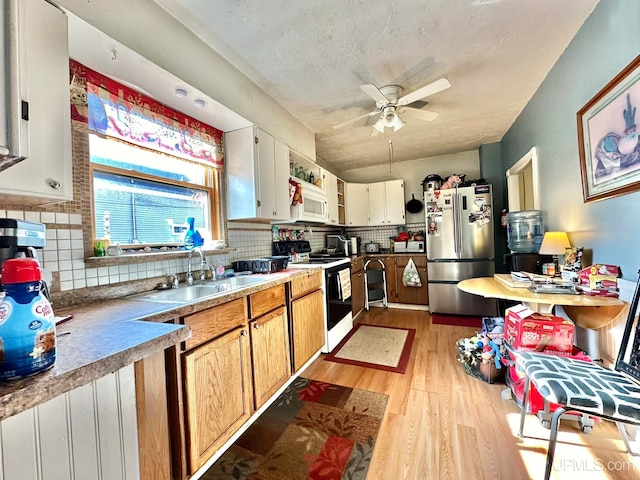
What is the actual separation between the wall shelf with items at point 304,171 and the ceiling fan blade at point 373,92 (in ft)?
3.22

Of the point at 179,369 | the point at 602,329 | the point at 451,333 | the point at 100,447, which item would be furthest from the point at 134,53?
the point at 451,333

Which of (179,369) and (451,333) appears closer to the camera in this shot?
(179,369)

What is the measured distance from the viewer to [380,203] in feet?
14.4

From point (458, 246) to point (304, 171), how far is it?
7.59 feet

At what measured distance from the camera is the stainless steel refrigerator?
3.40 m

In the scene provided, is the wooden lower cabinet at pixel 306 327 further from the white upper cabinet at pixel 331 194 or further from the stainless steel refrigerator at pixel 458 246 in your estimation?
the stainless steel refrigerator at pixel 458 246

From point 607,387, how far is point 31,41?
2623 mm

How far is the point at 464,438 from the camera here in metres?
1.43

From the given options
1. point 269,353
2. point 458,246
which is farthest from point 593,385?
point 458,246

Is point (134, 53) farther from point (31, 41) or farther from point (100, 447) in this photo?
point (100, 447)

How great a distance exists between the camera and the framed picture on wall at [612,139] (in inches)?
50.3

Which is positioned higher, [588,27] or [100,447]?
[588,27]

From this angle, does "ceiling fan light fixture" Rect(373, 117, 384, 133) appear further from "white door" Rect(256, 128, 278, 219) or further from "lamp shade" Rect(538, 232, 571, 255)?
"lamp shade" Rect(538, 232, 571, 255)

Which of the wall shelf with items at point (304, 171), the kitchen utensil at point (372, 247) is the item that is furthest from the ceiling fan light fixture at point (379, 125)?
the kitchen utensil at point (372, 247)
